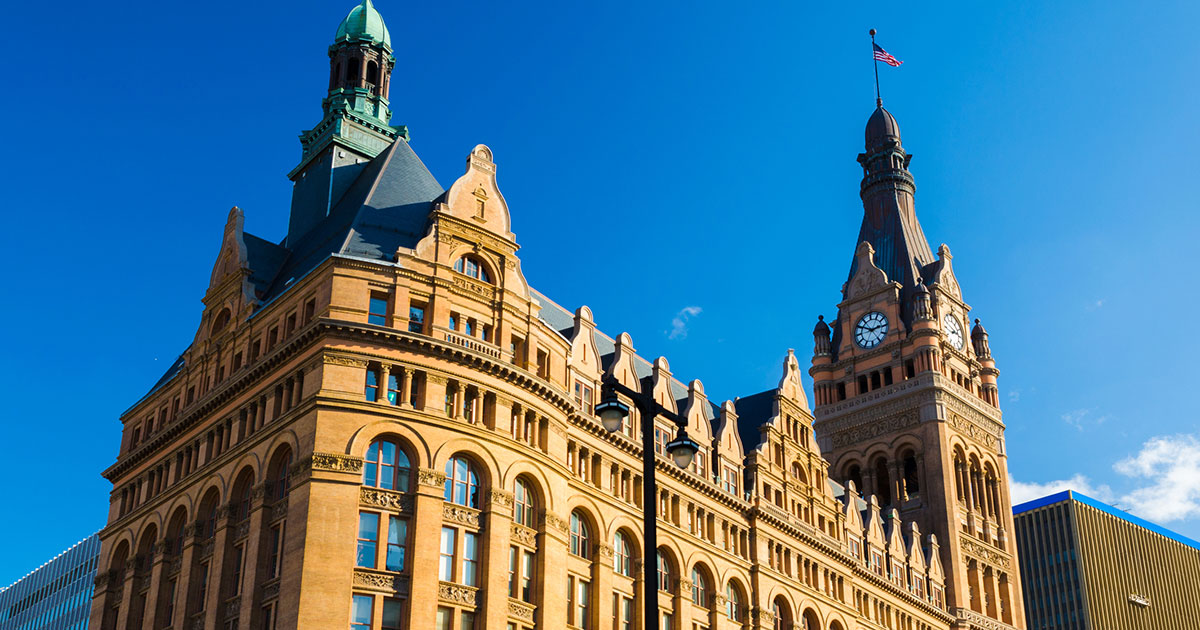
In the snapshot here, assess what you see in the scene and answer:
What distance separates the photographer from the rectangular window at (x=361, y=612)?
56.4m

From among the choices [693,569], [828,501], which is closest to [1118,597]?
[828,501]

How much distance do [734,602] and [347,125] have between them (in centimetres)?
3864

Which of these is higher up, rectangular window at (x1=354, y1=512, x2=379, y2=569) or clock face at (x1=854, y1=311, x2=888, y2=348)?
clock face at (x1=854, y1=311, x2=888, y2=348)

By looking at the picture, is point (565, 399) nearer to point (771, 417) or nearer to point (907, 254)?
point (771, 417)

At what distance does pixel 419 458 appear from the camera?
200ft

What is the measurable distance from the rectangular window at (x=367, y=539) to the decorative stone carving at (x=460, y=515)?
3425 millimetres

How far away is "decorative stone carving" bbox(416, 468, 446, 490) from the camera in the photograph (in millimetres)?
60219

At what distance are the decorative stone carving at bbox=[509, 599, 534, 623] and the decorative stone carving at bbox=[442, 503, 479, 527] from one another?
4.27 m

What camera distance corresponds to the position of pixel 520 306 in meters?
68.8

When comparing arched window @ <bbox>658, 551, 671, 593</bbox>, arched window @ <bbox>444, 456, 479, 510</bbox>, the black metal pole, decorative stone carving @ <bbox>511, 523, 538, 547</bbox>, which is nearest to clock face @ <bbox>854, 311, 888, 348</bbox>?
arched window @ <bbox>658, 551, 671, 593</bbox>

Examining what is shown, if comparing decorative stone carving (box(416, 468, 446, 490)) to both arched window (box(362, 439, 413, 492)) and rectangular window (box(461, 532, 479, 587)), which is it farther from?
rectangular window (box(461, 532, 479, 587))

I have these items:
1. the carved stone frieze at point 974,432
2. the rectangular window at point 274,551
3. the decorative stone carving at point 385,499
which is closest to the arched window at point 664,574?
the decorative stone carving at point 385,499

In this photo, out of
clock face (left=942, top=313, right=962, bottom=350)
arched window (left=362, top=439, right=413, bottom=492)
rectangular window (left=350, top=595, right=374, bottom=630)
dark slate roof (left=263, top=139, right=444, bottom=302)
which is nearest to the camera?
rectangular window (left=350, top=595, right=374, bottom=630)

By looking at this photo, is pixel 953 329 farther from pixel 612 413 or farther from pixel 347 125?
pixel 612 413
